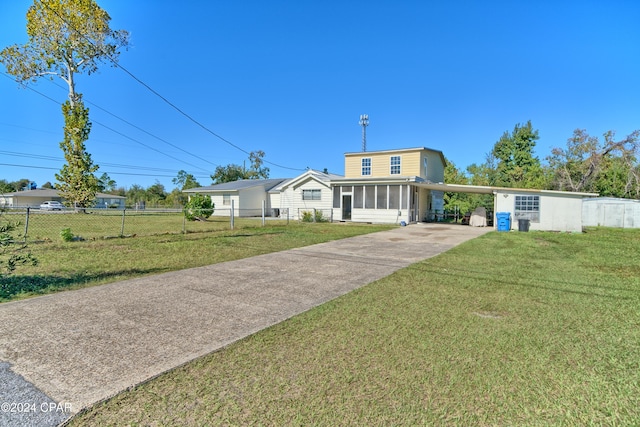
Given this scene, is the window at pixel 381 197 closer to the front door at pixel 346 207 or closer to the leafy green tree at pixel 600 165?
the front door at pixel 346 207

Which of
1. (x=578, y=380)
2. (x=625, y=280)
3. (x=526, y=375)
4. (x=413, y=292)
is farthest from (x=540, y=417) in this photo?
(x=625, y=280)

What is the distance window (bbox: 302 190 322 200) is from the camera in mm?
22859

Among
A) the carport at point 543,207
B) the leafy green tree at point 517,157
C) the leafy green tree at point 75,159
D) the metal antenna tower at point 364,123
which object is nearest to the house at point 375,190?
the carport at point 543,207

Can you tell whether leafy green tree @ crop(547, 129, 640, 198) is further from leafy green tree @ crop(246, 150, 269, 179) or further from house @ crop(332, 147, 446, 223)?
leafy green tree @ crop(246, 150, 269, 179)

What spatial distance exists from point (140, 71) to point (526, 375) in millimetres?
24084

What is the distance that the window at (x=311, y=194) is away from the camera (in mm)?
22859

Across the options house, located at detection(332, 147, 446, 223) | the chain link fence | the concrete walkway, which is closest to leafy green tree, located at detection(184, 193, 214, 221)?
the chain link fence

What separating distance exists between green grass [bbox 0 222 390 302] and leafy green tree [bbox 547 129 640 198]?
1132 inches

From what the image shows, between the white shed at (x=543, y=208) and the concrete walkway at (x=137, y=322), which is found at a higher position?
the white shed at (x=543, y=208)

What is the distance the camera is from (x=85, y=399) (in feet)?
7.11

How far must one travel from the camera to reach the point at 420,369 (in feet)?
8.48

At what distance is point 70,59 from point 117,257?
2752 cm

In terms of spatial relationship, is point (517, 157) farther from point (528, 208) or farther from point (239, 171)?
point (239, 171)

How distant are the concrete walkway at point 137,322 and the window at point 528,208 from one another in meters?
13.2
